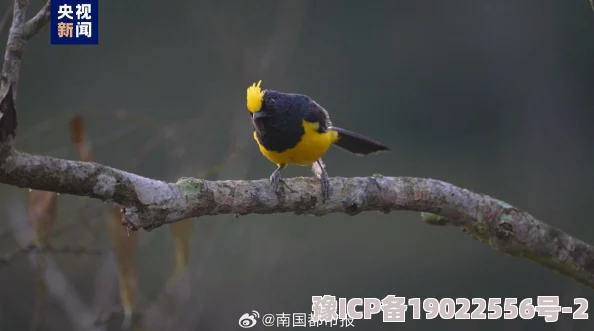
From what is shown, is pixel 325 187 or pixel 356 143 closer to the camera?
pixel 325 187

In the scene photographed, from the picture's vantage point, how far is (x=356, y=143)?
2646 millimetres

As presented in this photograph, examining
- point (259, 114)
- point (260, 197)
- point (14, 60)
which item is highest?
point (259, 114)

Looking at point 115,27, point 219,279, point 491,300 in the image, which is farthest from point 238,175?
point 115,27

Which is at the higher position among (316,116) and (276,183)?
(316,116)

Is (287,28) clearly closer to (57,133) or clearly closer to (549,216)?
(57,133)

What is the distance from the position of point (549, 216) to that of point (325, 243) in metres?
1.57

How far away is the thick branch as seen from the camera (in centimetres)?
140

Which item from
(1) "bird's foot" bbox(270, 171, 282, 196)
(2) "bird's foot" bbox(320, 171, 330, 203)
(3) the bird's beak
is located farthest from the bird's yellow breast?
(1) "bird's foot" bbox(270, 171, 282, 196)

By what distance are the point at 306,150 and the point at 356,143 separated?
319mm

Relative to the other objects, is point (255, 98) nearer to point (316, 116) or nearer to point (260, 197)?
point (316, 116)

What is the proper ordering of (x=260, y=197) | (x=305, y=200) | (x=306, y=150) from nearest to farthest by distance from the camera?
(x=260, y=197)
(x=305, y=200)
(x=306, y=150)

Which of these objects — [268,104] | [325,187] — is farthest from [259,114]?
[325,187]

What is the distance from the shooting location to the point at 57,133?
493 centimetres

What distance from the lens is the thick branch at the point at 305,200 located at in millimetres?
1396
